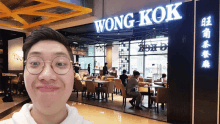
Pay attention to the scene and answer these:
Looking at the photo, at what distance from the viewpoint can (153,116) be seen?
4.78 meters

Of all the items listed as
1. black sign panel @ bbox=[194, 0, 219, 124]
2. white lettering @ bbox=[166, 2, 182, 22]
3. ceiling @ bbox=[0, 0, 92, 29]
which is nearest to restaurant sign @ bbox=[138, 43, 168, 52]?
ceiling @ bbox=[0, 0, 92, 29]

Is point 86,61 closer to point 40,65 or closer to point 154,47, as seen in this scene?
point 154,47

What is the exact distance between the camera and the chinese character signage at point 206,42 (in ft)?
12.2

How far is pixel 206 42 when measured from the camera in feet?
12.3

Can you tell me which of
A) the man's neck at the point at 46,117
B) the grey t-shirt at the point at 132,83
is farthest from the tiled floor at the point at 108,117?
the man's neck at the point at 46,117

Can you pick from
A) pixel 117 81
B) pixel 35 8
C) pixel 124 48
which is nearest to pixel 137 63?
pixel 124 48

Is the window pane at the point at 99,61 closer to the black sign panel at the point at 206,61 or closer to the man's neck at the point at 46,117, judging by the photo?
the black sign panel at the point at 206,61

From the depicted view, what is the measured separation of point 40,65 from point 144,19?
451 cm

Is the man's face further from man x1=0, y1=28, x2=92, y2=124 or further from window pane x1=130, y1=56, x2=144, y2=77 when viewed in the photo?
window pane x1=130, y1=56, x2=144, y2=77

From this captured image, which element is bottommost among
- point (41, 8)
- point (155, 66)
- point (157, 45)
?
point (155, 66)

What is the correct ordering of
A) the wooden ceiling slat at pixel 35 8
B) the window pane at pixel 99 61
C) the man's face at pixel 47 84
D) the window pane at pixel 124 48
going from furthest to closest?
the window pane at pixel 99 61 < the window pane at pixel 124 48 < the wooden ceiling slat at pixel 35 8 < the man's face at pixel 47 84

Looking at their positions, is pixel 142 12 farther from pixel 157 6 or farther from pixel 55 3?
pixel 55 3

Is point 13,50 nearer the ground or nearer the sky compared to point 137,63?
nearer the sky

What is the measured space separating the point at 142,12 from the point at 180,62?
5.96ft
